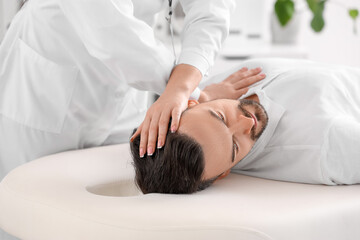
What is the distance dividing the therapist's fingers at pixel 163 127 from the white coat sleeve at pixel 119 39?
138 mm

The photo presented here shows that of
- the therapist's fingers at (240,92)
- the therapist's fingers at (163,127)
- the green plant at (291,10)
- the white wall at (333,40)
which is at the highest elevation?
the therapist's fingers at (163,127)

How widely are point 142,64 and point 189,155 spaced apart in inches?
10.6

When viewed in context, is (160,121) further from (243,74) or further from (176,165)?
(243,74)

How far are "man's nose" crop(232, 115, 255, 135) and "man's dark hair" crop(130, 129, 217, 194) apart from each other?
0.43 feet

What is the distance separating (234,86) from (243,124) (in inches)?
14.4

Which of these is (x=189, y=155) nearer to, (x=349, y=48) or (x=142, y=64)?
(x=142, y=64)

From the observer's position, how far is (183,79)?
4.09 ft

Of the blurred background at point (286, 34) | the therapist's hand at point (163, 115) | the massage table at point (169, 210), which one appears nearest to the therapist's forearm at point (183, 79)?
the therapist's hand at point (163, 115)

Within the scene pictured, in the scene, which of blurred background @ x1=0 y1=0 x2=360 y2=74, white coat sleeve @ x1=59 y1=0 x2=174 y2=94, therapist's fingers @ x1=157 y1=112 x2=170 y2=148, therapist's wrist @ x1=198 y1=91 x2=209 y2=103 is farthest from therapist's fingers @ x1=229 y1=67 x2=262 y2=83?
blurred background @ x1=0 y1=0 x2=360 y2=74

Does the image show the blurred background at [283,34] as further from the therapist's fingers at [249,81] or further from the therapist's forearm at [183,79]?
the therapist's forearm at [183,79]

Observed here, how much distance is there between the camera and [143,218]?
3.07 feet

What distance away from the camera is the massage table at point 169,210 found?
36.0 inches

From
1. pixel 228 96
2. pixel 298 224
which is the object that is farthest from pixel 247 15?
pixel 298 224

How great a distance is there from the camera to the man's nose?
1.23 meters
